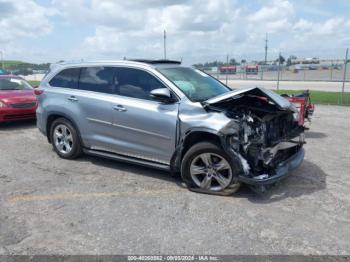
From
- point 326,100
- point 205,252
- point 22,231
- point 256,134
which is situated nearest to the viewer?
point 205,252

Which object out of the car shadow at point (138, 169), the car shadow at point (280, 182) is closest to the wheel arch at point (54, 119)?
the car shadow at point (138, 169)

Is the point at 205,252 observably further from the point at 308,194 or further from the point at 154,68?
the point at 154,68

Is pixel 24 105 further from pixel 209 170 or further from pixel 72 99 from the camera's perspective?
pixel 209 170

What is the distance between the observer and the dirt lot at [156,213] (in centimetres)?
355

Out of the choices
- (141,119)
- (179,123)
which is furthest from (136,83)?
(179,123)

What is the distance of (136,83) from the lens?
5504mm

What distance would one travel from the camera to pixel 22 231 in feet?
12.7

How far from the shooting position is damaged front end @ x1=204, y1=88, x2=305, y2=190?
14.8 ft

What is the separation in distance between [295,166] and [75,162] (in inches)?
149

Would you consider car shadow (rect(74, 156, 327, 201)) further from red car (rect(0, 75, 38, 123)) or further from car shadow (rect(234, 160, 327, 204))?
red car (rect(0, 75, 38, 123))

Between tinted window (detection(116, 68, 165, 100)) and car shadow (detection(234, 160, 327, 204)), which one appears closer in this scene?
car shadow (detection(234, 160, 327, 204))

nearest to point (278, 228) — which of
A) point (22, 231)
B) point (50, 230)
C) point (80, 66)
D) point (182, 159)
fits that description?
point (182, 159)

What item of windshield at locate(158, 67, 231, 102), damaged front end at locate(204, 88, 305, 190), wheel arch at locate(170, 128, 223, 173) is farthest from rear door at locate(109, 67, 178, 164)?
damaged front end at locate(204, 88, 305, 190)

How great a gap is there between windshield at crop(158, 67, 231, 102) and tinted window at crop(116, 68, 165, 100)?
218 mm
